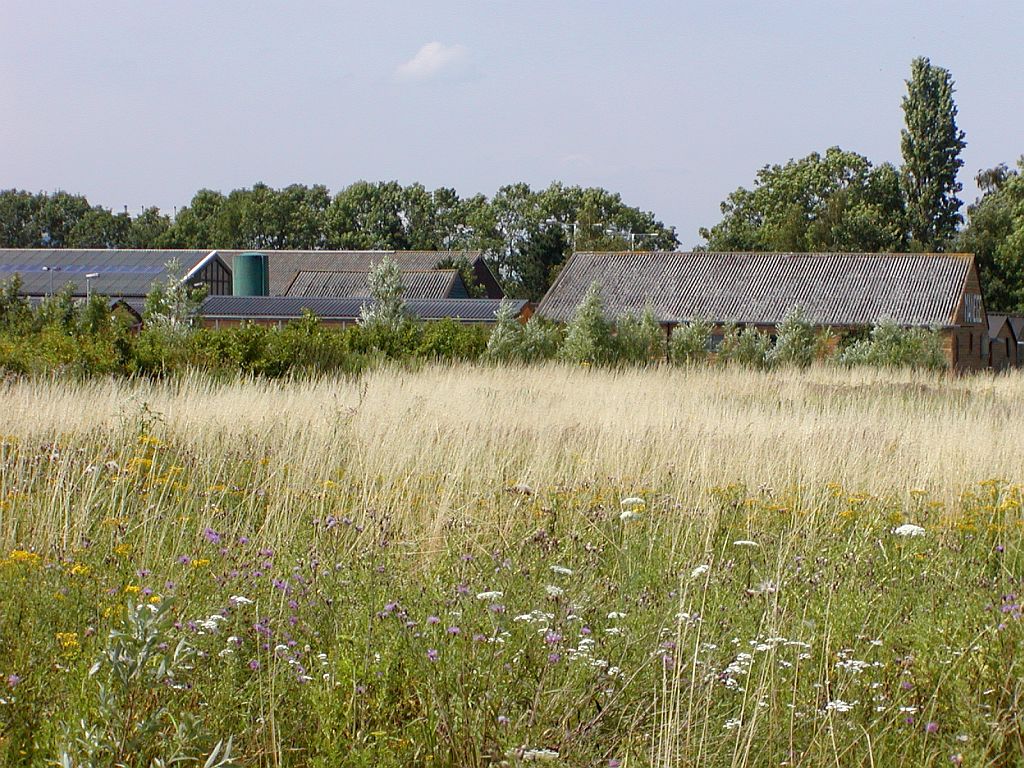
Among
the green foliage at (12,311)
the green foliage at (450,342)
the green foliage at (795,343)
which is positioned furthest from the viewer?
the green foliage at (795,343)

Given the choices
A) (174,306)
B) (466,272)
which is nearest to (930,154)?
(466,272)

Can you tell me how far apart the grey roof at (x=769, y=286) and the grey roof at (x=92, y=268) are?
22943 mm

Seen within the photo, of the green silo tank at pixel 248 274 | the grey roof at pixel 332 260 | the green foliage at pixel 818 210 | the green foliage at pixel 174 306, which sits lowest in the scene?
the green foliage at pixel 174 306

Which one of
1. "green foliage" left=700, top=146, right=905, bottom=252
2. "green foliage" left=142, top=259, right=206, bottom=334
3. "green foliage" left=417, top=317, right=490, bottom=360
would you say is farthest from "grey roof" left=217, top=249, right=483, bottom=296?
"green foliage" left=417, top=317, right=490, bottom=360

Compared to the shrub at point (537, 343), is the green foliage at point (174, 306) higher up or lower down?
higher up

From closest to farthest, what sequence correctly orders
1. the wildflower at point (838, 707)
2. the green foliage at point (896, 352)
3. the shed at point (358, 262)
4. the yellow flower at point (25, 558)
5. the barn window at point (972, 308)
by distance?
the wildflower at point (838, 707), the yellow flower at point (25, 558), the green foliage at point (896, 352), the barn window at point (972, 308), the shed at point (358, 262)

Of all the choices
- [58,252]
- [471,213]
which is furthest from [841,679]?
[471,213]

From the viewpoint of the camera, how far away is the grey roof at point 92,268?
59.0m

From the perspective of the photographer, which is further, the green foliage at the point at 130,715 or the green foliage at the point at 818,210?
the green foliage at the point at 818,210

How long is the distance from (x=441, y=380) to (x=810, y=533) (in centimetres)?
1002

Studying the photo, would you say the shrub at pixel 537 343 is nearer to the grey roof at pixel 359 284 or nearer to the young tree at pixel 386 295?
the young tree at pixel 386 295

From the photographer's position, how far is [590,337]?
942 inches

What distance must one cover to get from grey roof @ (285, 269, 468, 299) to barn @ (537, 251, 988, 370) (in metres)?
13.5

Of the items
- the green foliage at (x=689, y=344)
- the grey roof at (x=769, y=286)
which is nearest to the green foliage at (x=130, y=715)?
the green foliage at (x=689, y=344)
